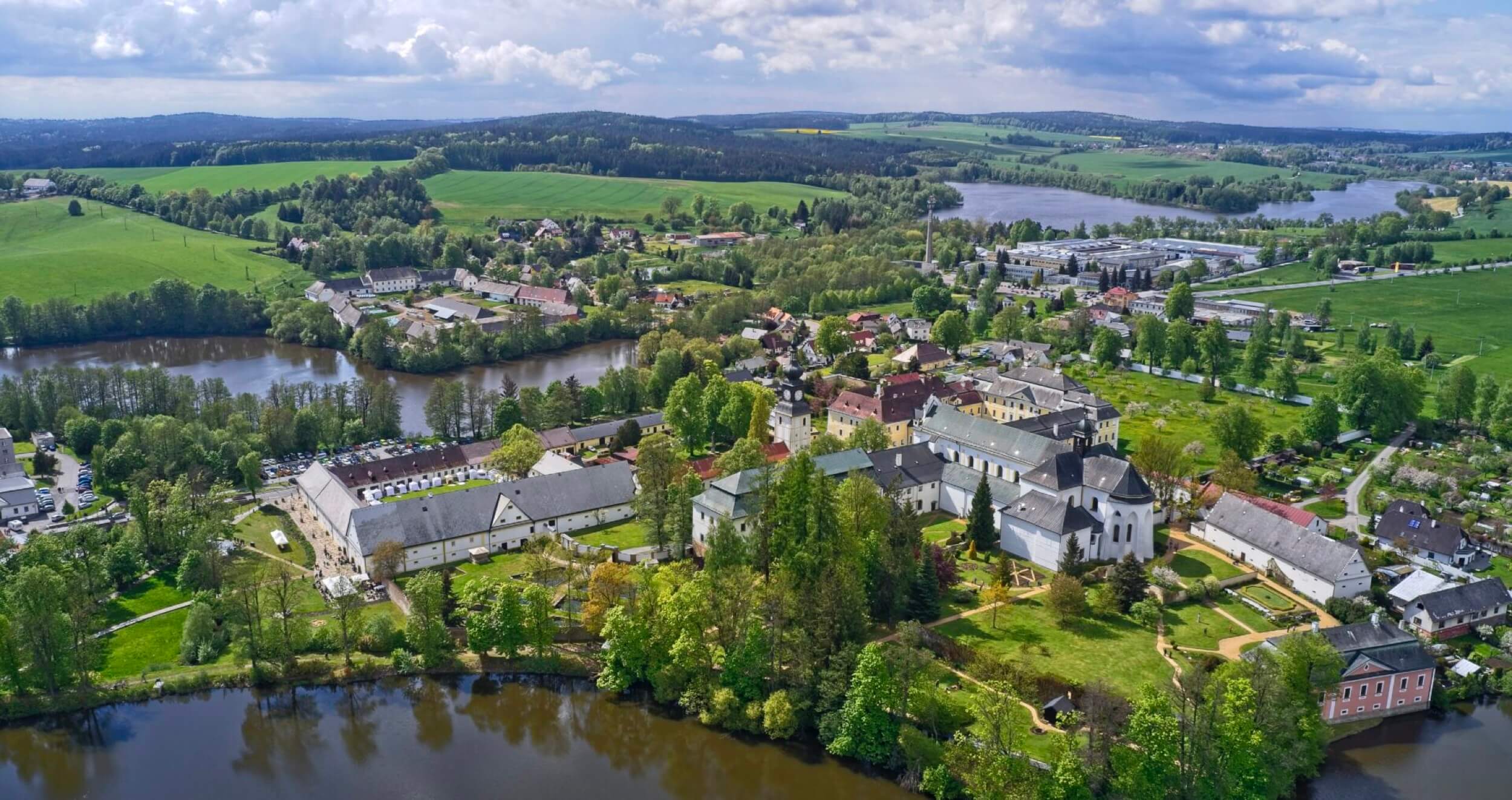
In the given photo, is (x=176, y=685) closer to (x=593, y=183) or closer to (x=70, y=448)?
(x=70, y=448)

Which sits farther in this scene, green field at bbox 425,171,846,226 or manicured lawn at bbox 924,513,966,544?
green field at bbox 425,171,846,226

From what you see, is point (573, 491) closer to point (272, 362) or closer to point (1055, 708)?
point (1055, 708)

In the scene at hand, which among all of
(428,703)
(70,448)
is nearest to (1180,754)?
(428,703)

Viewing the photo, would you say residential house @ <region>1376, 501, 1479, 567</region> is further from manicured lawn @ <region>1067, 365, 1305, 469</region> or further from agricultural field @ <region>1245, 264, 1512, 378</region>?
agricultural field @ <region>1245, 264, 1512, 378</region>

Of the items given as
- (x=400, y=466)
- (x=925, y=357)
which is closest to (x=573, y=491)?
(x=400, y=466)

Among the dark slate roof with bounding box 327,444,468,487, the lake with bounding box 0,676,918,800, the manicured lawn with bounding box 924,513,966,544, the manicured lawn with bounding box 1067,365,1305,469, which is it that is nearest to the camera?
the lake with bounding box 0,676,918,800

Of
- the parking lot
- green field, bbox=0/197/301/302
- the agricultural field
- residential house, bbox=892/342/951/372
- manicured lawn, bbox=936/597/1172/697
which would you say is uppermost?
green field, bbox=0/197/301/302

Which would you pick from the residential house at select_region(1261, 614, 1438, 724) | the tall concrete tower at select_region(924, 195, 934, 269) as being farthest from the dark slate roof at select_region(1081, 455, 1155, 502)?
the tall concrete tower at select_region(924, 195, 934, 269)
